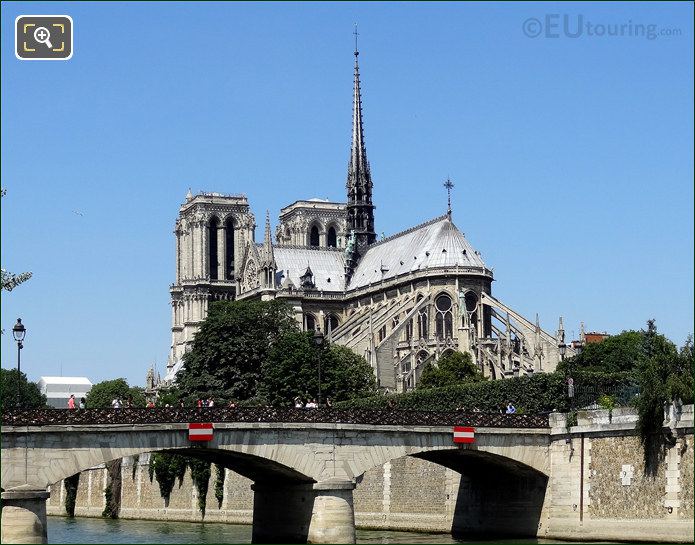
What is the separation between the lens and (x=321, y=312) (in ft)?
463

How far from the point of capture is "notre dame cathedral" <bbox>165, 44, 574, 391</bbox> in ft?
395


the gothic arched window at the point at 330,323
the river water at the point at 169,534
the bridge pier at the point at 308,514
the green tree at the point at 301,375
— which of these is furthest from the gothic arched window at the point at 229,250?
the bridge pier at the point at 308,514

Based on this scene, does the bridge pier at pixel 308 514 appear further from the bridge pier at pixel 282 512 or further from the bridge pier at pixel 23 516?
the bridge pier at pixel 23 516

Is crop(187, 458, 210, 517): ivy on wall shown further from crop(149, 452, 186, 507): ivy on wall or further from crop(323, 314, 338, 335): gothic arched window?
crop(323, 314, 338, 335): gothic arched window

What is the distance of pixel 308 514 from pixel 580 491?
9.06m

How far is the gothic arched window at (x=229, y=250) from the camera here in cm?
16900

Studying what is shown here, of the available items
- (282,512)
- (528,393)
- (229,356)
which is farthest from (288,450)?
(229,356)

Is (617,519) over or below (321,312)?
below

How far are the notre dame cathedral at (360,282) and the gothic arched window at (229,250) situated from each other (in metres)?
0.11

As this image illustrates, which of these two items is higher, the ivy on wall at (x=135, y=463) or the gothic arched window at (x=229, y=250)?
the gothic arched window at (x=229, y=250)

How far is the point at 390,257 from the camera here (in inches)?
5458

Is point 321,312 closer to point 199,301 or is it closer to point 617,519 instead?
point 199,301

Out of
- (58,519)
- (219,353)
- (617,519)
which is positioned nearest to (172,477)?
(58,519)

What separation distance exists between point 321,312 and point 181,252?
109 feet
